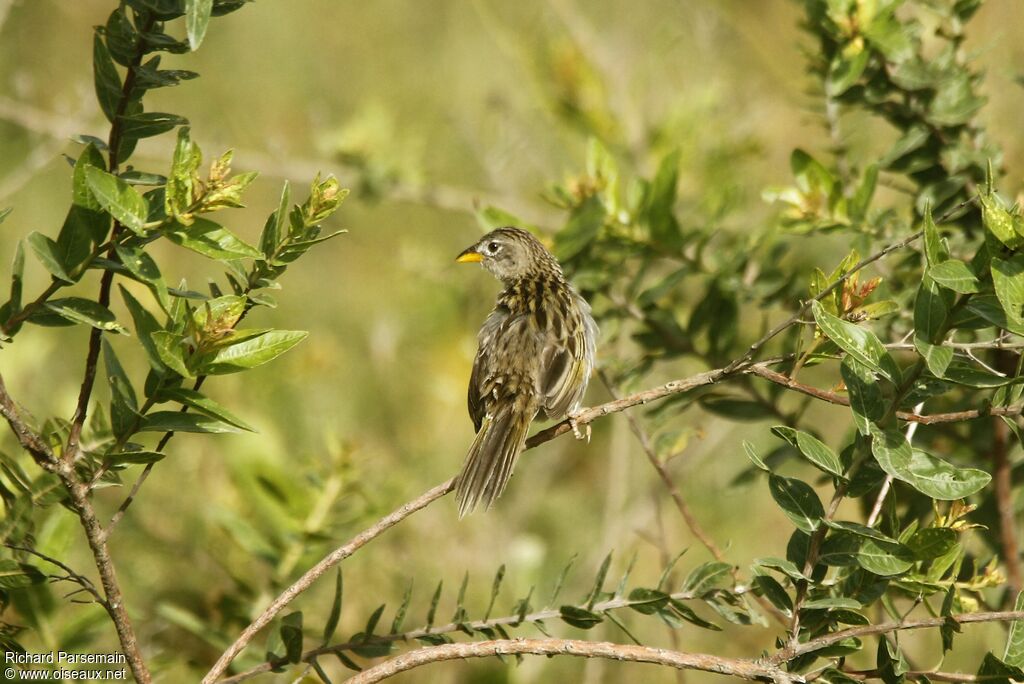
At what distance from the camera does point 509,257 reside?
5.20 meters

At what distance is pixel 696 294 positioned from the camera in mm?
6281

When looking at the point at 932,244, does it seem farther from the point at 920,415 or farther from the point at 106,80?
the point at 106,80

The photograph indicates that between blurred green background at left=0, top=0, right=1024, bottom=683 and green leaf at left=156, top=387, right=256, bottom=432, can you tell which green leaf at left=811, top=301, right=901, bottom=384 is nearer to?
green leaf at left=156, top=387, right=256, bottom=432

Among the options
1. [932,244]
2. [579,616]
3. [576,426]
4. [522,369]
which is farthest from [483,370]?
[932,244]

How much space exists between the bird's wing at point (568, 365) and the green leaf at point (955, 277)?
196 centimetres

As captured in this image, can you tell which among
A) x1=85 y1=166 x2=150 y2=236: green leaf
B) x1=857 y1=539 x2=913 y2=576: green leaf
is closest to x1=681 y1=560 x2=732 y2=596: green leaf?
x1=857 y1=539 x2=913 y2=576: green leaf

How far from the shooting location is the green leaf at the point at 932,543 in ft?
7.13

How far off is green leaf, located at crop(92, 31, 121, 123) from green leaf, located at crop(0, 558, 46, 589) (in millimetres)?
952

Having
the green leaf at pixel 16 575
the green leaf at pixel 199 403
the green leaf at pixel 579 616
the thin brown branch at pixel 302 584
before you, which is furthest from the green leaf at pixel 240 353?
the green leaf at pixel 579 616

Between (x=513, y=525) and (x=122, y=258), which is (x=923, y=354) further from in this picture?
(x=513, y=525)

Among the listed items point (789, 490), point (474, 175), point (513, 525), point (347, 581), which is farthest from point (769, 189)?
point (474, 175)

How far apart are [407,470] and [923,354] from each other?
3.99 meters

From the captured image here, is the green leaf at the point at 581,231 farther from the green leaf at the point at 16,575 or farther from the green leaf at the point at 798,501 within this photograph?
the green leaf at the point at 16,575

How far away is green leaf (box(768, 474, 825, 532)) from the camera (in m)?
2.18
